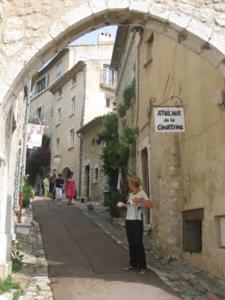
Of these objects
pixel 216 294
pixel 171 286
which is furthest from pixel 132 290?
pixel 216 294

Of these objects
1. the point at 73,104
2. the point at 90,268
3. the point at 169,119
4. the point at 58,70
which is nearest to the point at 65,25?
the point at 169,119

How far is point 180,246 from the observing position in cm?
901

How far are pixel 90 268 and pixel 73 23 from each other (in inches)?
167

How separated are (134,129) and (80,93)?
17.8 m

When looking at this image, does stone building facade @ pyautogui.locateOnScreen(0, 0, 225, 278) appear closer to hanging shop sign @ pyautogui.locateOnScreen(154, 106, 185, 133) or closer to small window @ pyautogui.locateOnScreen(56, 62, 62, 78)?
hanging shop sign @ pyautogui.locateOnScreen(154, 106, 185, 133)

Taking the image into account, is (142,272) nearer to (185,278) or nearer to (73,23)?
(185,278)

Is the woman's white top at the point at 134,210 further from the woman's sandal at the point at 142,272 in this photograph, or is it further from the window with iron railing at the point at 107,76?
the window with iron railing at the point at 107,76

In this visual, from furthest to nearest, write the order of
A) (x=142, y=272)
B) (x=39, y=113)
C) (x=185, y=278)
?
(x=39, y=113) < (x=142, y=272) < (x=185, y=278)

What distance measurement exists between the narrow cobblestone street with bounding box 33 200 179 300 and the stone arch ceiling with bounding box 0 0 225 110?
2.85 m

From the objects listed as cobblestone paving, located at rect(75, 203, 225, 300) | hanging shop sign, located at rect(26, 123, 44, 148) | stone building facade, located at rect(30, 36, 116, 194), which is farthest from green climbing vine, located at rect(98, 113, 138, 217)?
stone building facade, located at rect(30, 36, 116, 194)

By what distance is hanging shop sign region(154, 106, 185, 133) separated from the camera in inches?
317

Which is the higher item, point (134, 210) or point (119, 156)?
point (119, 156)

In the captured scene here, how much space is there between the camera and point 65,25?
5.92 meters

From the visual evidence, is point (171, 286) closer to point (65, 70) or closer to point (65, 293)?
point (65, 293)
